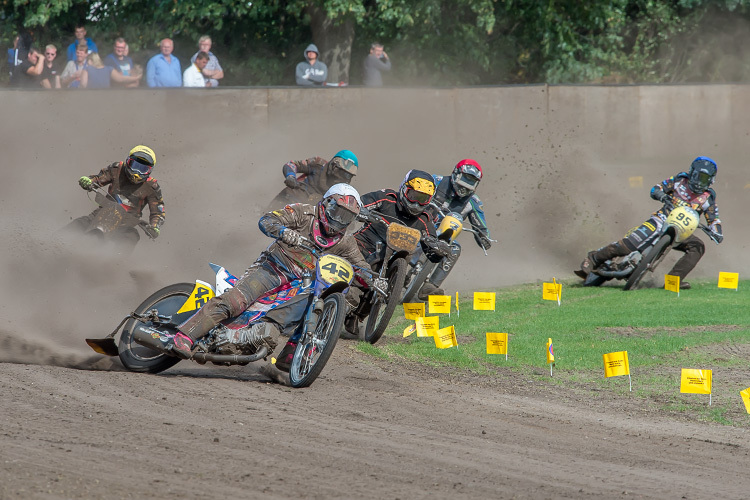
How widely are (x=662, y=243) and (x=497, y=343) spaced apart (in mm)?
6086

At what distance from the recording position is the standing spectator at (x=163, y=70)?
63.5 ft

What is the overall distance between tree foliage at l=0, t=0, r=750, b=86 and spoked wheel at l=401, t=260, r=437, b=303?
9304mm

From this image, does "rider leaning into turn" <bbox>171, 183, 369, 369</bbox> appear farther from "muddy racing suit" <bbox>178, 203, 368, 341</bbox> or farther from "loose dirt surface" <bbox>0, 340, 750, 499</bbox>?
"loose dirt surface" <bbox>0, 340, 750, 499</bbox>

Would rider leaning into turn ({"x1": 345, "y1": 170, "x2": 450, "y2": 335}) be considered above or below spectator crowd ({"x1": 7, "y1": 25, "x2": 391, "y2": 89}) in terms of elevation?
below

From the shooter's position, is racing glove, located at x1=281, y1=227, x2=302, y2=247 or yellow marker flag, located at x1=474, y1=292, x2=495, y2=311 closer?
racing glove, located at x1=281, y1=227, x2=302, y2=247

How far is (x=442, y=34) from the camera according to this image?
79.1 feet

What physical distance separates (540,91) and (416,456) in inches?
611

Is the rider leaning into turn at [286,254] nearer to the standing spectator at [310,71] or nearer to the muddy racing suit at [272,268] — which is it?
the muddy racing suit at [272,268]

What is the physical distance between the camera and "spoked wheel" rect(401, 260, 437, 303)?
13.6 metres

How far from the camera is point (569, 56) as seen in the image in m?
24.2

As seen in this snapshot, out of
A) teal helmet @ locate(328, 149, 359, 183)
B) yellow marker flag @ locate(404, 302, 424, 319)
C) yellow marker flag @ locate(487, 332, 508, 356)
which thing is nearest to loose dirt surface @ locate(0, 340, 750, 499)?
yellow marker flag @ locate(487, 332, 508, 356)

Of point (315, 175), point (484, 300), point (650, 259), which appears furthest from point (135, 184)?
point (650, 259)

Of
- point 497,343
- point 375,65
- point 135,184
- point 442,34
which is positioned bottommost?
point 497,343

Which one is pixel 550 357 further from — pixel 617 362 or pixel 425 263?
pixel 425 263
